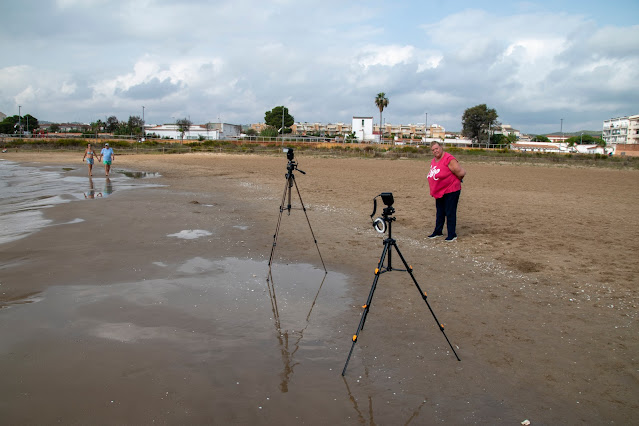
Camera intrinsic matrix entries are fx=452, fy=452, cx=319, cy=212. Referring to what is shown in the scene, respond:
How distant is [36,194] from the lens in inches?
596

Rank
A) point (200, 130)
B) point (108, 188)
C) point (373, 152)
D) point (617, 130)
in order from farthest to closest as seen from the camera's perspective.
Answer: point (617, 130) < point (200, 130) < point (373, 152) < point (108, 188)

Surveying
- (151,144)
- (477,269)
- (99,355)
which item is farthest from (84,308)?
(151,144)

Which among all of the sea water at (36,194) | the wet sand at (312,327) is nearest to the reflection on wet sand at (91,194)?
the sea water at (36,194)

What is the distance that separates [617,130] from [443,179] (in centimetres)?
14918

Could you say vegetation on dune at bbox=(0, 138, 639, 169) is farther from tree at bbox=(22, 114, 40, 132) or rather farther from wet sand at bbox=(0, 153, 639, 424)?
tree at bbox=(22, 114, 40, 132)

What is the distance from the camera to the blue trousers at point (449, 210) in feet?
27.9

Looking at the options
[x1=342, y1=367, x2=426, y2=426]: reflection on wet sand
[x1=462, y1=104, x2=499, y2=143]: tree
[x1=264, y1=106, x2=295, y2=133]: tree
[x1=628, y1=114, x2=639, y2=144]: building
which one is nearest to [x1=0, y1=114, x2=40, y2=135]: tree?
[x1=264, y1=106, x2=295, y2=133]: tree

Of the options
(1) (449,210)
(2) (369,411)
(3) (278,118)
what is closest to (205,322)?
(2) (369,411)

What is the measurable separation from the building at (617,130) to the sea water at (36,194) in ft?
442

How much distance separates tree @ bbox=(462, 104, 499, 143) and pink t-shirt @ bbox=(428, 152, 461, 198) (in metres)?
88.7

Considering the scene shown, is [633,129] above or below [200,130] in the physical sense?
above

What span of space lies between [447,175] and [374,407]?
18.9 feet

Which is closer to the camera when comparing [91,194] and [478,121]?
[91,194]

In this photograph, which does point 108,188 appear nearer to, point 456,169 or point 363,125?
point 456,169
